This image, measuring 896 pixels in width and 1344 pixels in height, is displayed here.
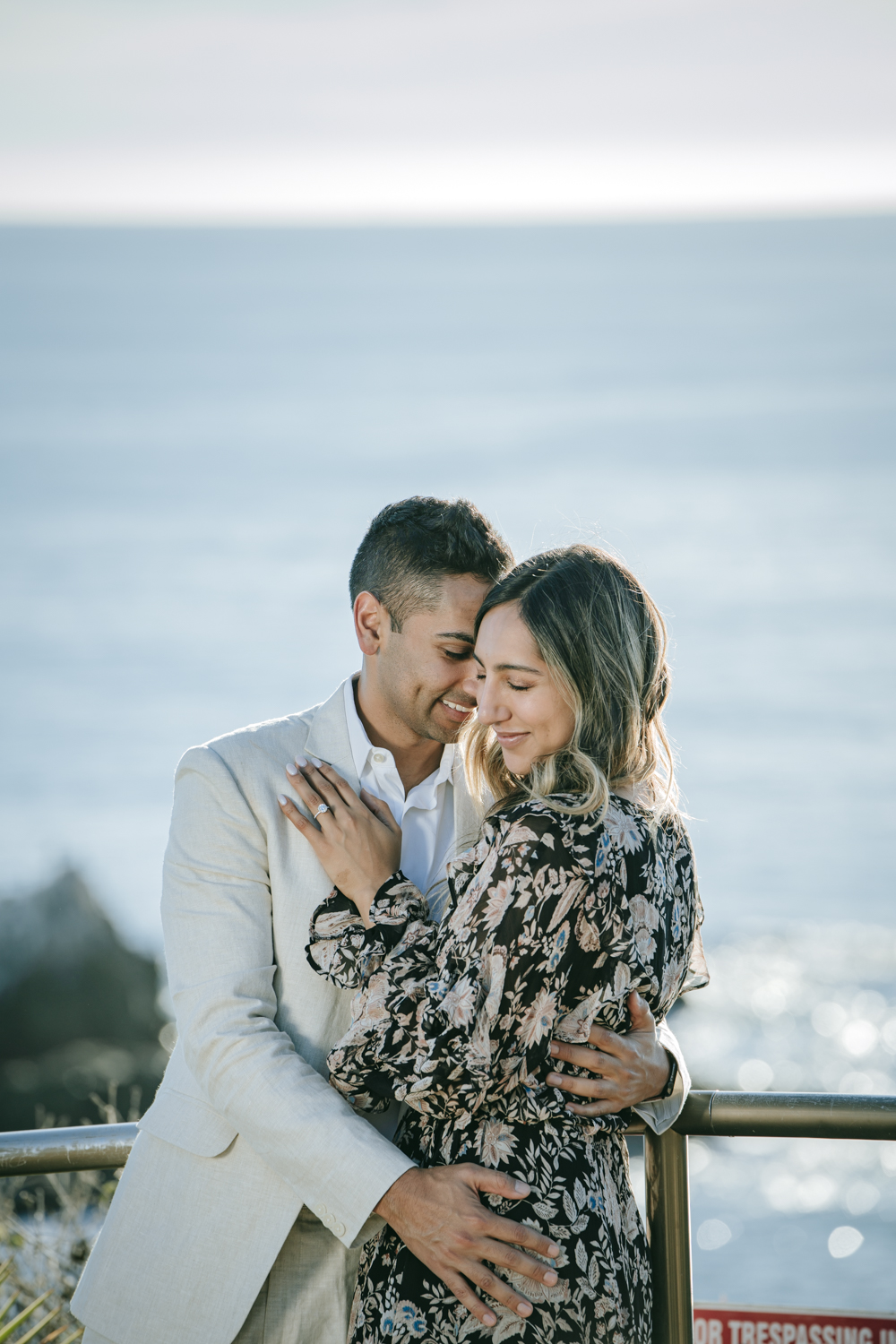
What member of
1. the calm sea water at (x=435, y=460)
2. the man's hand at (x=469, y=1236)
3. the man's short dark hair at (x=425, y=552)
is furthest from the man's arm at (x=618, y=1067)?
the calm sea water at (x=435, y=460)

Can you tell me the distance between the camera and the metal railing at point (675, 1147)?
2.38 meters

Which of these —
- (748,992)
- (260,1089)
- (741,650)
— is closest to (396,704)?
(260,1089)

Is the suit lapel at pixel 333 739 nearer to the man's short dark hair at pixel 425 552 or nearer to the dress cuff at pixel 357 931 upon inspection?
the man's short dark hair at pixel 425 552

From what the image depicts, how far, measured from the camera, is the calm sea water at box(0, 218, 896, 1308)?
4781cm

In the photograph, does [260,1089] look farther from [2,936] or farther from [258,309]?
[258,309]

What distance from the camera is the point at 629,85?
40.7ft

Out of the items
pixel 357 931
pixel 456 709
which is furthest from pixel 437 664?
pixel 357 931

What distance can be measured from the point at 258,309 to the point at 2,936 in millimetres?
34903

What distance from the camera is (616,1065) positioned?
2.11m

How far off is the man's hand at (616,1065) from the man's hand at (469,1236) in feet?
0.58

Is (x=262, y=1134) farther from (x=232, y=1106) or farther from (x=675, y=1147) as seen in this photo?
(x=675, y=1147)

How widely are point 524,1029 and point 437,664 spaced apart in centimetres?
99

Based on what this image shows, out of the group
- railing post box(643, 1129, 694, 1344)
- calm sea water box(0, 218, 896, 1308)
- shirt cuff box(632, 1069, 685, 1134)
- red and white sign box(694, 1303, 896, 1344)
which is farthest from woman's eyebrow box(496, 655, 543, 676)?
calm sea water box(0, 218, 896, 1308)

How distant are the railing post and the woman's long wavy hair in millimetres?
687
